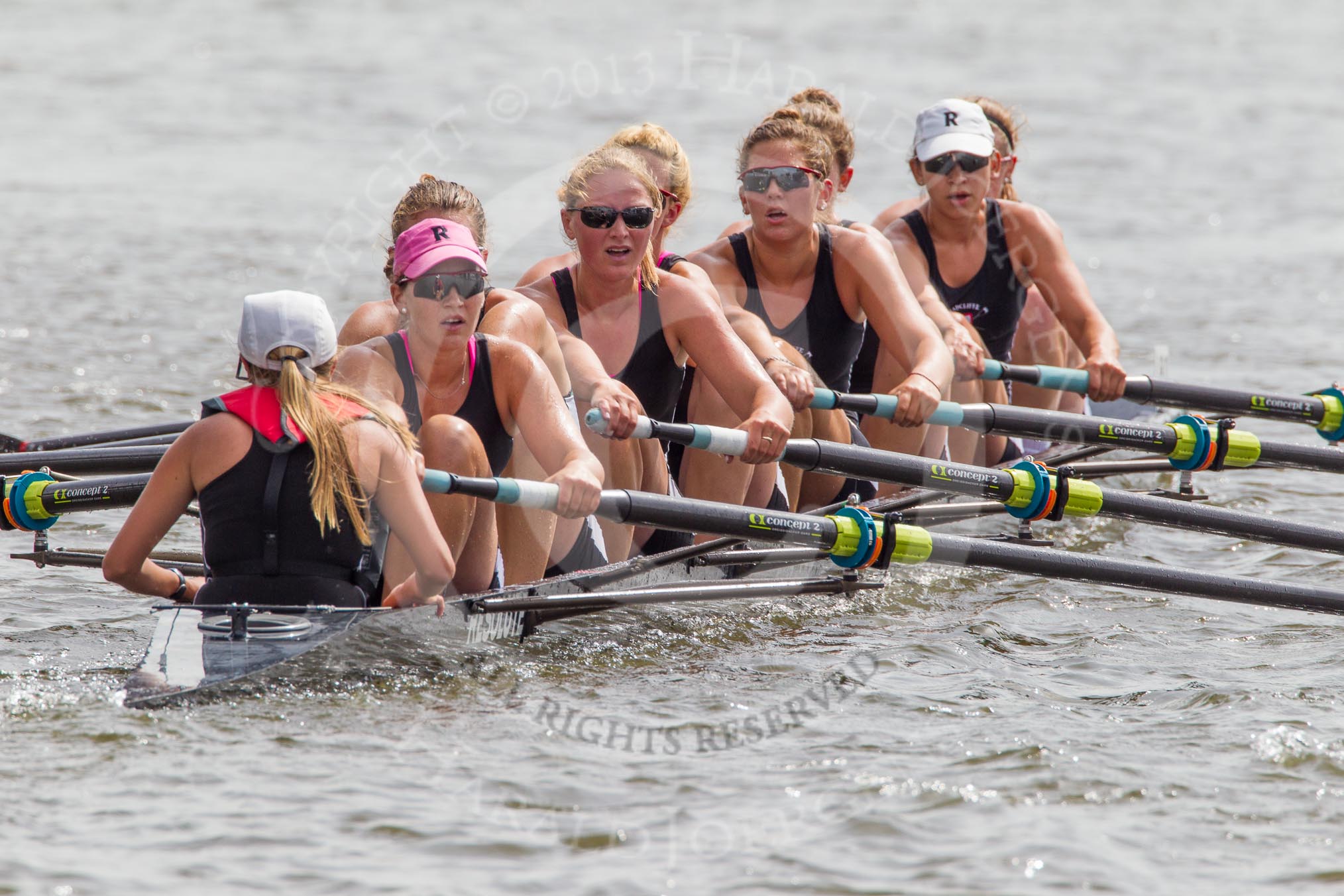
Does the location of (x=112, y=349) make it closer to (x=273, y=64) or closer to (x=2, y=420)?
(x=2, y=420)

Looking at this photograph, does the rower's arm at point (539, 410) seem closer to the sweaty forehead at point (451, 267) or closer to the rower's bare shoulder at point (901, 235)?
the sweaty forehead at point (451, 267)

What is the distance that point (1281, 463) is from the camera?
6.07m

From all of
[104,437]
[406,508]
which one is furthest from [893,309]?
[104,437]

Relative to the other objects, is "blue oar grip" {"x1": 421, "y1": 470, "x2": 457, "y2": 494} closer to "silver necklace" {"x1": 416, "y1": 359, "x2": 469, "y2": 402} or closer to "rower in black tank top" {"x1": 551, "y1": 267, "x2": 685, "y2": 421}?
"silver necklace" {"x1": 416, "y1": 359, "x2": 469, "y2": 402}

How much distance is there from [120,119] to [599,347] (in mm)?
12892

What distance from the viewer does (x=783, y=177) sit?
566cm

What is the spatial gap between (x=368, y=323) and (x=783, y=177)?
1657mm

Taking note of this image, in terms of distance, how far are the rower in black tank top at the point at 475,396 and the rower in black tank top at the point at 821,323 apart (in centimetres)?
169

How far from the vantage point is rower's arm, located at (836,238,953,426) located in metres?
5.77

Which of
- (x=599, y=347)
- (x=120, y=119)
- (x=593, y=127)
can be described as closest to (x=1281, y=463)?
(x=599, y=347)

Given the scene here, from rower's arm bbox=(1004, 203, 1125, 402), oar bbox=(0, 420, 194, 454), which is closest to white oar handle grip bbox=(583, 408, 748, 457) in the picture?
oar bbox=(0, 420, 194, 454)

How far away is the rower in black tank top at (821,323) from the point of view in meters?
5.88

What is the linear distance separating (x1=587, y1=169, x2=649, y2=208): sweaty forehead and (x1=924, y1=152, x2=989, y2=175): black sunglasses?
2099mm

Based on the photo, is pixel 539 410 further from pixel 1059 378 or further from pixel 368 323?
pixel 1059 378
